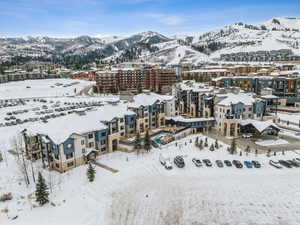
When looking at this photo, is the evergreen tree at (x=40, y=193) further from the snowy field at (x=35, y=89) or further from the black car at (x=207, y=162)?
the snowy field at (x=35, y=89)

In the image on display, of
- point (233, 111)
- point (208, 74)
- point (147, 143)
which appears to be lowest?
point (147, 143)

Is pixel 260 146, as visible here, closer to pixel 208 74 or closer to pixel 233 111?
pixel 233 111

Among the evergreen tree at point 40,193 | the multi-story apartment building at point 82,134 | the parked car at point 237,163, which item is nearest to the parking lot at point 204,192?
the parked car at point 237,163

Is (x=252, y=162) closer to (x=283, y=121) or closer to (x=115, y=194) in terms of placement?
(x=115, y=194)

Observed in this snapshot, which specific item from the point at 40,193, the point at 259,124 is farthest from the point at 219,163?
the point at 40,193

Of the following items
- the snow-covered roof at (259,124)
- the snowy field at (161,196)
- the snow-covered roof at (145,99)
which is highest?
the snow-covered roof at (145,99)

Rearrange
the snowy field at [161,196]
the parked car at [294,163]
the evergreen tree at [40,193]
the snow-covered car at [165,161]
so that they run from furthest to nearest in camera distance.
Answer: the snow-covered car at [165,161], the parked car at [294,163], the evergreen tree at [40,193], the snowy field at [161,196]
